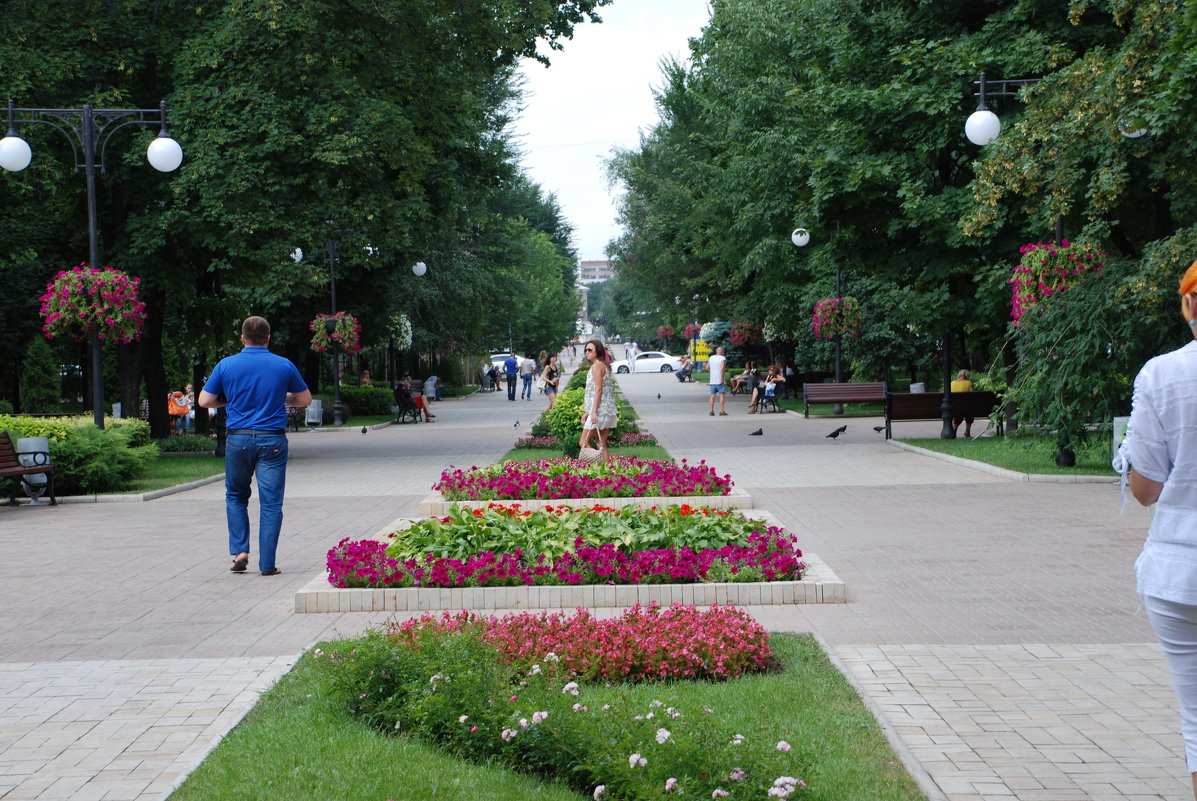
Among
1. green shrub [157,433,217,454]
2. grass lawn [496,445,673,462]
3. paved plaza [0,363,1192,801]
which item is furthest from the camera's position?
green shrub [157,433,217,454]

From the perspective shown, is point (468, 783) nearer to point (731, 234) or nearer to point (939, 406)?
point (939, 406)

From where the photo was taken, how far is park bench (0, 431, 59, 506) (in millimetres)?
14711

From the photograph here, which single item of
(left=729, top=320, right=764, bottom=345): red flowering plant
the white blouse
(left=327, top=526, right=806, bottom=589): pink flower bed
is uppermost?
(left=729, top=320, right=764, bottom=345): red flowering plant

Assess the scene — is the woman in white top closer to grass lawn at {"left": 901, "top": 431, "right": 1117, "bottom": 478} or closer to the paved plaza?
the paved plaza

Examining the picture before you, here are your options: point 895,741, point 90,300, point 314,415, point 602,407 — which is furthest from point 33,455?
point 314,415

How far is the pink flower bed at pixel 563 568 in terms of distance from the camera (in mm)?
8336

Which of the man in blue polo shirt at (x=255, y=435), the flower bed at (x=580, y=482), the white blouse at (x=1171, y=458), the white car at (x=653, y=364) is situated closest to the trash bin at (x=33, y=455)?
the flower bed at (x=580, y=482)

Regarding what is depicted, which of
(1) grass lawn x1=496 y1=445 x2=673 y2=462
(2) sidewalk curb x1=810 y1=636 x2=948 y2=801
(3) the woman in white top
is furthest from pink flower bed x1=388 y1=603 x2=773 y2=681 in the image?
(1) grass lawn x1=496 y1=445 x2=673 y2=462

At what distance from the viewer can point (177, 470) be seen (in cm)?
1964

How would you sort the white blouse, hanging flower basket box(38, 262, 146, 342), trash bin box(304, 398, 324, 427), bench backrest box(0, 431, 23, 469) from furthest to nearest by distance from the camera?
1. trash bin box(304, 398, 324, 427)
2. hanging flower basket box(38, 262, 146, 342)
3. bench backrest box(0, 431, 23, 469)
4. the white blouse

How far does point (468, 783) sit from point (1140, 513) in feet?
32.7

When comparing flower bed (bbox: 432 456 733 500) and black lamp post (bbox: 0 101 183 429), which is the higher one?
black lamp post (bbox: 0 101 183 429)

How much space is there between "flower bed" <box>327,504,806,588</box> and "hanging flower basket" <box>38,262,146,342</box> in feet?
33.7

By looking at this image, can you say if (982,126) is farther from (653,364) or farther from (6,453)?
(653,364)
